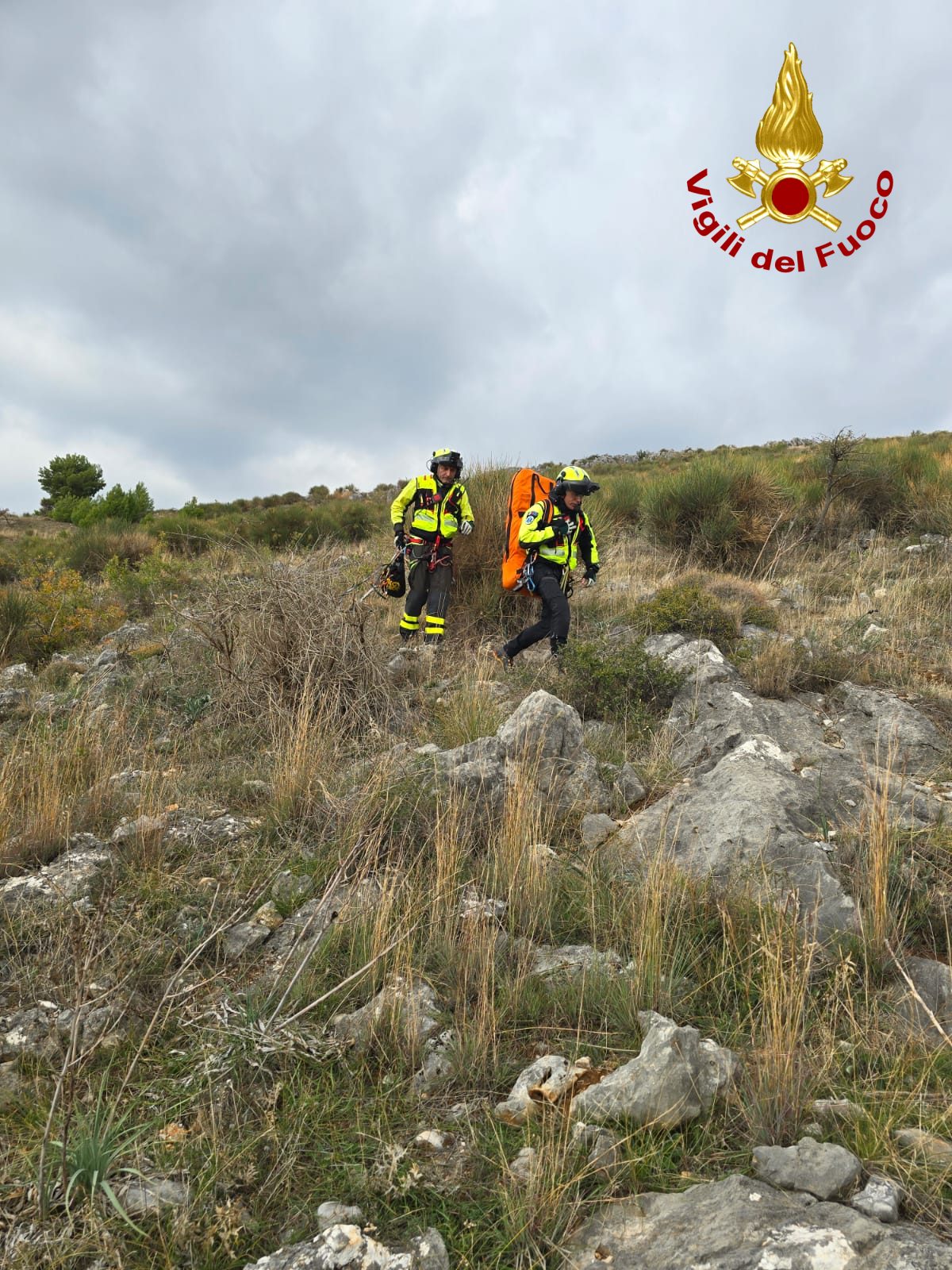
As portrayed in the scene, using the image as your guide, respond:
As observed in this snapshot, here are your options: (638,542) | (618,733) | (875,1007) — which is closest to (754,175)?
(638,542)

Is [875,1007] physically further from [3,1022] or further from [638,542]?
[638,542]

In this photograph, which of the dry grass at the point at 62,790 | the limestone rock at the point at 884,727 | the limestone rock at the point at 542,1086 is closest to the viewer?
the limestone rock at the point at 542,1086

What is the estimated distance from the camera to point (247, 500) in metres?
28.6

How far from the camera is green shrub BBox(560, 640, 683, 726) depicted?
5.46m

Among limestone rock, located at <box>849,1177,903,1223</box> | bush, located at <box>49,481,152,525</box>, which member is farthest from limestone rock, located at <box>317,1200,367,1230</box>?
bush, located at <box>49,481,152,525</box>

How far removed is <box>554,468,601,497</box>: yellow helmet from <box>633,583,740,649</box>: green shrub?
50.2 inches

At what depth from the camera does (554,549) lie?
7062 millimetres

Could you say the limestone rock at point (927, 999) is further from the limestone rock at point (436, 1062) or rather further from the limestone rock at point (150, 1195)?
the limestone rock at point (150, 1195)

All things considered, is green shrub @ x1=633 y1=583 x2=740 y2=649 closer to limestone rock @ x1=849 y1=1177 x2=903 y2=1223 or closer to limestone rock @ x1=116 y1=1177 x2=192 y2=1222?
limestone rock @ x1=849 y1=1177 x2=903 y2=1223

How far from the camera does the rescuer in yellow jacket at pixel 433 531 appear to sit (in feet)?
24.5

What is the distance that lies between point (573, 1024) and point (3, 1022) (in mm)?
1879

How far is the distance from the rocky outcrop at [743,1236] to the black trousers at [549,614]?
5099 millimetres

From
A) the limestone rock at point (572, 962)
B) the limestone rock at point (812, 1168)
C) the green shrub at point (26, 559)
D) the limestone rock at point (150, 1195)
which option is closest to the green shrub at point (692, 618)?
the limestone rock at point (572, 962)

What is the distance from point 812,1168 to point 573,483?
19.2ft
